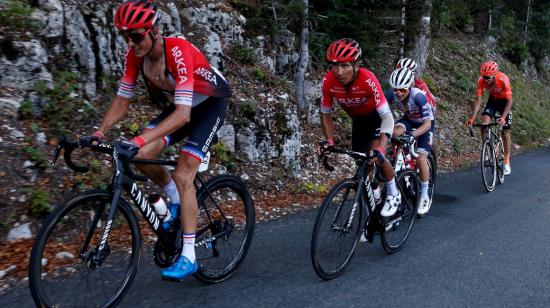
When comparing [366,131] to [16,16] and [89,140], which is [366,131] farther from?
[16,16]

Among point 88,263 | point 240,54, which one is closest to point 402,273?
point 88,263

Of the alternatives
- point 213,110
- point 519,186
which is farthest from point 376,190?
point 519,186

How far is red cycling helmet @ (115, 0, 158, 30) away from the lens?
11.3ft

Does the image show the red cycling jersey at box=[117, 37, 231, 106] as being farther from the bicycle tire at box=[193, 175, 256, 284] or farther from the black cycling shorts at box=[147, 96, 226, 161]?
the bicycle tire at box=[193, 175, 256, 284]

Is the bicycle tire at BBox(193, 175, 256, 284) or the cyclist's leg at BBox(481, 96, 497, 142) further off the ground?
the bicycle tire at BBox(193, 175, 256, 284)

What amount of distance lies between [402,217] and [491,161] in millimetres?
4728

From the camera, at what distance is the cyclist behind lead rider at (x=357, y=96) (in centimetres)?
467

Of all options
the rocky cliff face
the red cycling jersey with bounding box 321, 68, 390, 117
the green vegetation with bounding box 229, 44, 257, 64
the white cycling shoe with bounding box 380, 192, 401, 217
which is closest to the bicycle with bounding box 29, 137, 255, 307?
the white cycling shoe with bounding box 380, 192, 401, 217

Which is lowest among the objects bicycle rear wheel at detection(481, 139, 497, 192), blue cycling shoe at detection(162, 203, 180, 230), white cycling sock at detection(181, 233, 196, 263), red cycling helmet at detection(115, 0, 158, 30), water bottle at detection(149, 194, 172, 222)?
bicycle rear wheel at detection(481, 139, 497, 192)

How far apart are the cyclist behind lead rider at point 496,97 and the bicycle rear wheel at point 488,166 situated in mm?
265

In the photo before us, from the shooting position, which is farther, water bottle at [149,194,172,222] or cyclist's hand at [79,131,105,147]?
water bottle at [149,194,172,222]

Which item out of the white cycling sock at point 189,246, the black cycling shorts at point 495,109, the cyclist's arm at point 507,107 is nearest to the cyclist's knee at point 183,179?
the white cycling sock at point 189,246

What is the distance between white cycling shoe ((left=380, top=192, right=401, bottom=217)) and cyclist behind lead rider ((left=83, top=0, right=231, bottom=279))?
2.12 metres

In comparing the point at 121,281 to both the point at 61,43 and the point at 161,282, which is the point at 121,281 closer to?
the point at 161,282
